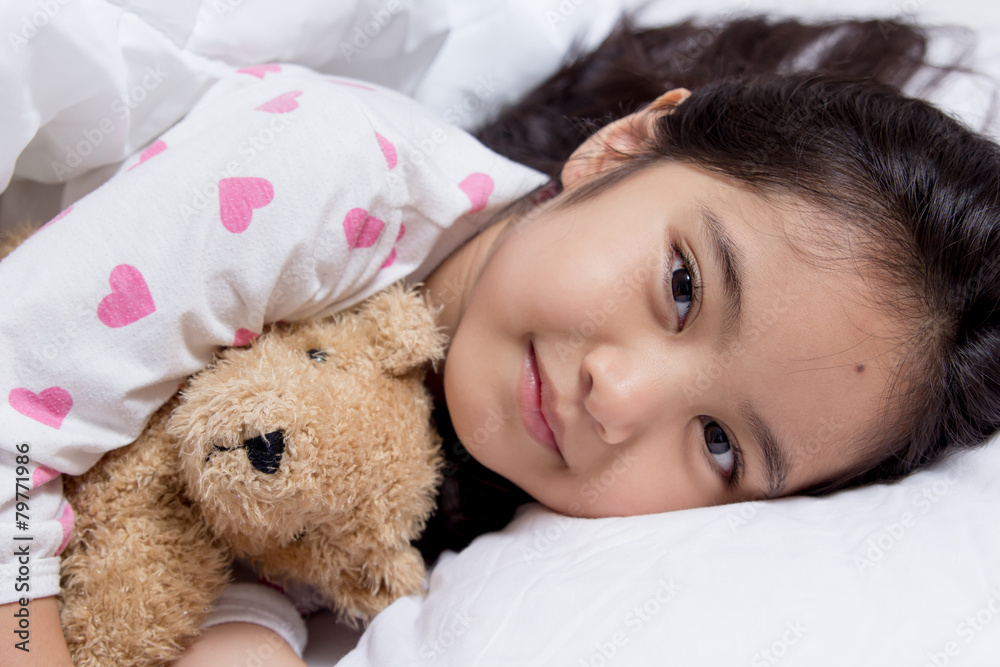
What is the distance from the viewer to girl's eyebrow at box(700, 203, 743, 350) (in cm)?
74

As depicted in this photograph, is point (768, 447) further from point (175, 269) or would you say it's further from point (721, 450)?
point (175, 269)

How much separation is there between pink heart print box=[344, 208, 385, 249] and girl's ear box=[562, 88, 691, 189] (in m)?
0.28

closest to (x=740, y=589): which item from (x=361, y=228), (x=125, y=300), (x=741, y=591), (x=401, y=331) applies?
(x=741, y=591)

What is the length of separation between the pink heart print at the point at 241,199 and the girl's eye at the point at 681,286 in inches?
17.7

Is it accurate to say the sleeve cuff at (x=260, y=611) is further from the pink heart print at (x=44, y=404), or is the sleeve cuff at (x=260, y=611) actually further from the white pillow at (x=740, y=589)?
the pink heart print at (x=44, y=404)

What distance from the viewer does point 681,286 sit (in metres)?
0.78

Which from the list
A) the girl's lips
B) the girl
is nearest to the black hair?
the girl

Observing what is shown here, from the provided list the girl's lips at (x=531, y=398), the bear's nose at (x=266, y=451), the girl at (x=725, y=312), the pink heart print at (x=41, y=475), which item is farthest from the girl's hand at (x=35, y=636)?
the girl's lips at (x=531, y=398)

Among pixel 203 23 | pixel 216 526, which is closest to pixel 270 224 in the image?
pixel 216 526

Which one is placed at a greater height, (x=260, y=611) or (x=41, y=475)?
(x=41, y=475)

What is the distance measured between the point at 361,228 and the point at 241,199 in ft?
0.45

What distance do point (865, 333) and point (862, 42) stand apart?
0.79 m

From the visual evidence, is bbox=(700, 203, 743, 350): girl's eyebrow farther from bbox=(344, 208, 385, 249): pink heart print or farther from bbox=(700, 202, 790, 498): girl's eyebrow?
bbox=(344, 208, 385, 249): pink heart print

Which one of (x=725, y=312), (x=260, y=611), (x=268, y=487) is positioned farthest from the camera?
(x=260, y=611)
